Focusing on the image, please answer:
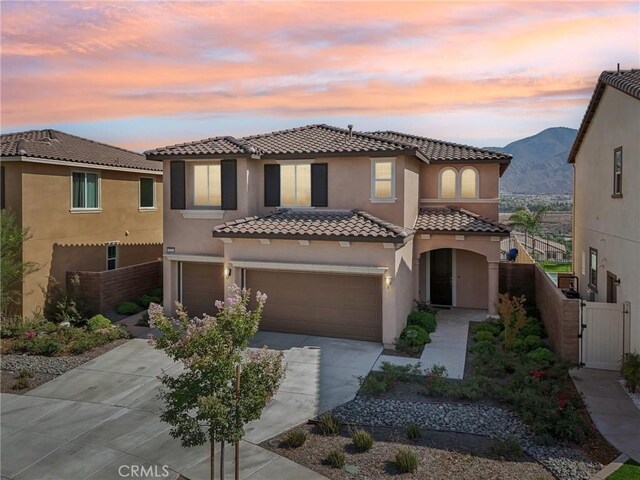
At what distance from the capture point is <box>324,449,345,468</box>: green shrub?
8384mm

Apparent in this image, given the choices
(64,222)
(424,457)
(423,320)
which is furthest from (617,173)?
(64,222)

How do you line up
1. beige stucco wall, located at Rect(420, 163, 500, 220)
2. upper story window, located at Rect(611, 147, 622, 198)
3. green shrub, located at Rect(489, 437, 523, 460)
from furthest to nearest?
beige stucco wall, located at Rect(420, 163, 500, 220) < upper story window, located at Rect(611, 147, 622, 198) < green shrub, located at Rect(489, 437, 523, 460)

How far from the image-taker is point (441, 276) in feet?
67.9

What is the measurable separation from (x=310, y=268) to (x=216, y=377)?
8.94 m

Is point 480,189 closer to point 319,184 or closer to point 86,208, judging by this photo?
point 319,184

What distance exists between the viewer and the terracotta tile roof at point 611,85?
12531 millimetres

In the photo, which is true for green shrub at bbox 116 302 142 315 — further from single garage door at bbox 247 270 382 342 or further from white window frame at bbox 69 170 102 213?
single garage door at bbox 247 270 382 342


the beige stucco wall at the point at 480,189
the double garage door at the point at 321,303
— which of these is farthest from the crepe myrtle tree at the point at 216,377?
the beige stucco wall at the point at 480,189

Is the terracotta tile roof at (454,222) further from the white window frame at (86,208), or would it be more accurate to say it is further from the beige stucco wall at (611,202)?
the white window frame at (86,208)

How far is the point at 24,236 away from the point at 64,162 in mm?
3263

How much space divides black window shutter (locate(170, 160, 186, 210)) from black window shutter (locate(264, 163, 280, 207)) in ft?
10.1

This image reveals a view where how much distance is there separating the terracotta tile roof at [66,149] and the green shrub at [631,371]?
19.8 metres

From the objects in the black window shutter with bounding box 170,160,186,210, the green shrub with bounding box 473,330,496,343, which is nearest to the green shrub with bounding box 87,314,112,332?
the black window shutter with bounding box 170,160,186,210

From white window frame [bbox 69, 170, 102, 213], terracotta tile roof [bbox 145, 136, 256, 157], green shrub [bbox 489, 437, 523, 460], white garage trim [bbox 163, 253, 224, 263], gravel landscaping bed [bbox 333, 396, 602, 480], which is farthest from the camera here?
white window frame [bbox 69, 170, 102, 213]
